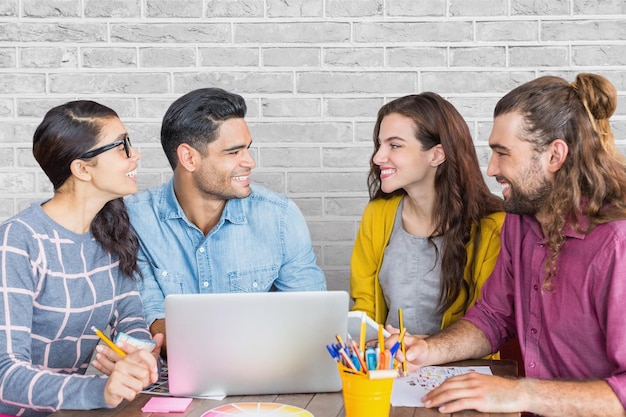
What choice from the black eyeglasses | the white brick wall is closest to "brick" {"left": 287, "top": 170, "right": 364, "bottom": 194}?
the white brick wall

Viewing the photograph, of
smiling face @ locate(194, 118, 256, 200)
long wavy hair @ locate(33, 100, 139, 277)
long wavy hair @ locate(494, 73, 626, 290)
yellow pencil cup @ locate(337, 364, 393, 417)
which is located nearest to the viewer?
yellow pencil cup @ locate(337, 364, 393, 417)

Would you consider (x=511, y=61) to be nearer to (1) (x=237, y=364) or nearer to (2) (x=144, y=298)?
(2) (x=144, y=298)

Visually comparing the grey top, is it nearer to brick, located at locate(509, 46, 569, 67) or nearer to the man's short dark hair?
the man's short dark hair

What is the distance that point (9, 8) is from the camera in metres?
3.04

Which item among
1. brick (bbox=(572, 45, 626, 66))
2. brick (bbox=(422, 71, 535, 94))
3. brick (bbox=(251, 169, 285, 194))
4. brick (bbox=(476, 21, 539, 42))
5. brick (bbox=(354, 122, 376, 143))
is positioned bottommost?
brick (bbox=(251, 169, 285, 194))

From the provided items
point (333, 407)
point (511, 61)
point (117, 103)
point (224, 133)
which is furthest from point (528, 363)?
point (117, 103)

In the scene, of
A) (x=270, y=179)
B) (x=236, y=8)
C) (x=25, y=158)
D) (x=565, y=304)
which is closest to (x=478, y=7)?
(x=236, y=8)

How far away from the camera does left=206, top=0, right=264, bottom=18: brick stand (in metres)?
3.00

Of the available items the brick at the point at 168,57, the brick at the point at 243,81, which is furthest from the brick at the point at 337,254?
the brick at the point at 168,57

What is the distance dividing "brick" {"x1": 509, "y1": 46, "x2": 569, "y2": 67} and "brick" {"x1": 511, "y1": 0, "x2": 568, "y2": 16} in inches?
5.2

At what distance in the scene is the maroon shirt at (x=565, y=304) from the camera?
5.76ft

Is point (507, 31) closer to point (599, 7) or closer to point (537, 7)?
point (537, 7)

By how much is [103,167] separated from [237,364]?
2.39 feet

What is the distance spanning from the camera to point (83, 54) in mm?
3045
